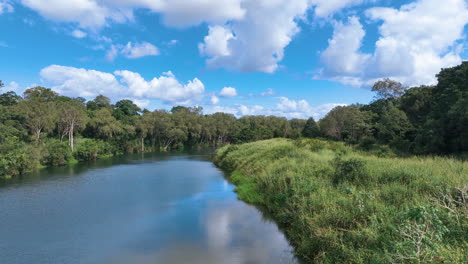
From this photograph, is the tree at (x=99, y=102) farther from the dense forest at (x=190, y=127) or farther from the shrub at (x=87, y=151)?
the shrub at (x=87, y=151)

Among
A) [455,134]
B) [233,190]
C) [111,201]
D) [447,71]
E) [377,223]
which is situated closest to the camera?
[377,223]

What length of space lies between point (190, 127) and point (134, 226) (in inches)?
2246

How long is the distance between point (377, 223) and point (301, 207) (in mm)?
3599

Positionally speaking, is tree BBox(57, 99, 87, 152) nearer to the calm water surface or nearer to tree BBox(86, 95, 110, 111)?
the calm water surface

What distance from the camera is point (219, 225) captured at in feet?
42.0

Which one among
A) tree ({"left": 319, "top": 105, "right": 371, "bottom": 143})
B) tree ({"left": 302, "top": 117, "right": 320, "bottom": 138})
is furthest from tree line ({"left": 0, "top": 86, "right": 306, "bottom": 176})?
tree ({"left": 319, "top": 105, "right": 371, "bottom": 143})

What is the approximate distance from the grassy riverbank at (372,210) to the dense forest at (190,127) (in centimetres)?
1298

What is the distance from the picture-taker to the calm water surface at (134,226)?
9758 mm

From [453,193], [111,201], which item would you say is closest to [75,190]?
[111,201]

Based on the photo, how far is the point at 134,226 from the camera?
12781 mm

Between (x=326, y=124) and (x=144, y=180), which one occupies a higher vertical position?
(x=326, y=124)

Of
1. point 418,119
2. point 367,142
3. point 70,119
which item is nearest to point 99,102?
point 70,119

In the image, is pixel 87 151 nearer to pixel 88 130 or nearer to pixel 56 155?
pixel 56 155

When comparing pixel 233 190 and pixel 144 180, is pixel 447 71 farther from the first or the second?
pixel 144 180
